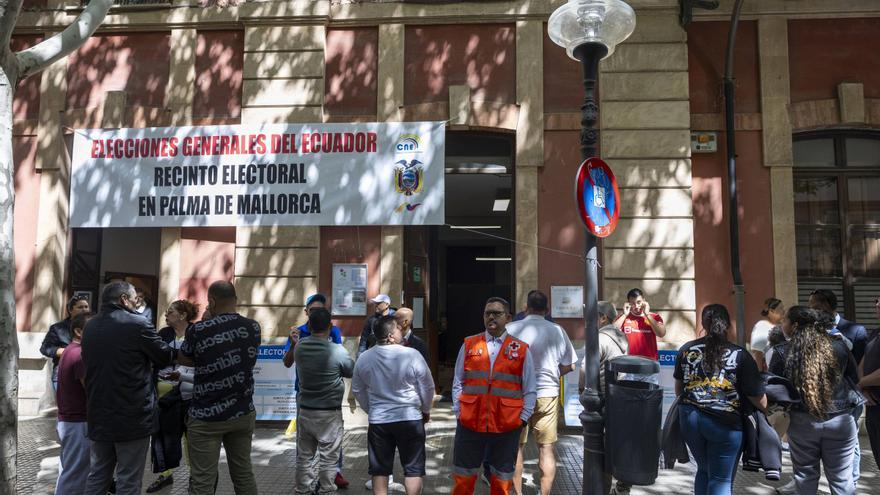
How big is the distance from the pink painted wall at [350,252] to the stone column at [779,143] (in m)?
5.76

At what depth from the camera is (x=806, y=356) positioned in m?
4.57

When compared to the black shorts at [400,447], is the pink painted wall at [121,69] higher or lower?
higher

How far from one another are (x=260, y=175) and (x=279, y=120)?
98 centimetres

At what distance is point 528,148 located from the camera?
9398 mm

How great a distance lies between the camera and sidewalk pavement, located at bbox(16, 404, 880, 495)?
6082 mm

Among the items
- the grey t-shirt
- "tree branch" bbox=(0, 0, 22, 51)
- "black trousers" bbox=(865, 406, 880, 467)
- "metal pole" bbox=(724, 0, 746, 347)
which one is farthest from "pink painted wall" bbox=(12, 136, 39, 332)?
"black trousers" bbox=(865, 406, 880, 467)

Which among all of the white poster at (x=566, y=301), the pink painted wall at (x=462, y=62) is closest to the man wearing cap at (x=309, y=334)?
the white poster at (x=566, y=301)

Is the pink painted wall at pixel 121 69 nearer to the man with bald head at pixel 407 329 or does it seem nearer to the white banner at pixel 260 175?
the white banner at pixel 260 175

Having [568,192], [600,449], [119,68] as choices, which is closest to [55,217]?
[119,68]

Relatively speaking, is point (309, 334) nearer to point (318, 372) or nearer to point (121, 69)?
point (318, 372)

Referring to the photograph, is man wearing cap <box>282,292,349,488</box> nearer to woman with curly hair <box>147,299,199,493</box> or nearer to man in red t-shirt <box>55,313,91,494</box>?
woman with curly hair <box>147,299,199,493</box>

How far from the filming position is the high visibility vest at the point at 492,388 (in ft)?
15.1

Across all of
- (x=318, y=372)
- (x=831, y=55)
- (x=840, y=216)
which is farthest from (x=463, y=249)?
(x=318, y=372)

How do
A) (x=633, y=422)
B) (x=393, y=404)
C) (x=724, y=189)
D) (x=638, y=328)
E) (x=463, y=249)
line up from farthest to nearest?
(x=463, y=249) < (x=724, y=189) < (x=638, y=328) < (x=393, y=404) < (x=633, y=422)
